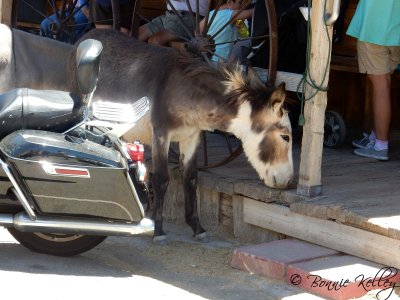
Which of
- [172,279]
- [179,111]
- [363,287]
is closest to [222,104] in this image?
[179,111]

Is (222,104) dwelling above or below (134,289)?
above

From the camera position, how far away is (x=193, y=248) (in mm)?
6727

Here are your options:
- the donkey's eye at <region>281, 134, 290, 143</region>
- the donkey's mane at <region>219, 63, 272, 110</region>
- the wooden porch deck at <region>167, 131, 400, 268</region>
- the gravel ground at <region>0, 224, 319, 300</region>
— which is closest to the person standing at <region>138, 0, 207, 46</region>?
the wooden porch deck at <region>167, 131, 400, 268</region>

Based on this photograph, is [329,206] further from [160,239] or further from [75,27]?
[75,27]

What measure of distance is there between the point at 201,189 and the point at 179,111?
912 mm

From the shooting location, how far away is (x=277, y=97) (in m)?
6.39

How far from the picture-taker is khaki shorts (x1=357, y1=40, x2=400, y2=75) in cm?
746

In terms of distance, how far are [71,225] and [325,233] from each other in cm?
183

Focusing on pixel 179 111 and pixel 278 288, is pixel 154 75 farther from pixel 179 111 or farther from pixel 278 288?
pixel 278 288

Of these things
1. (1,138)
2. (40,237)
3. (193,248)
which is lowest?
(193,248)

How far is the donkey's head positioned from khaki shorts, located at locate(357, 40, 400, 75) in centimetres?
136

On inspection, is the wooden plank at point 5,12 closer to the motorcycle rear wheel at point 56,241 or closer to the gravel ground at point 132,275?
the gravel ground at point 132,275

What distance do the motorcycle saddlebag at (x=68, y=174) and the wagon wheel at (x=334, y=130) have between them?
348cm

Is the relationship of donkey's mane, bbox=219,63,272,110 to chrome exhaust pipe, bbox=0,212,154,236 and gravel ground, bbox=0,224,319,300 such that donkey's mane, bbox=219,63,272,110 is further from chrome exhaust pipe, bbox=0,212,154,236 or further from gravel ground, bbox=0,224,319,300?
chrome exhaust pipe, bbox=0,212,154,236
